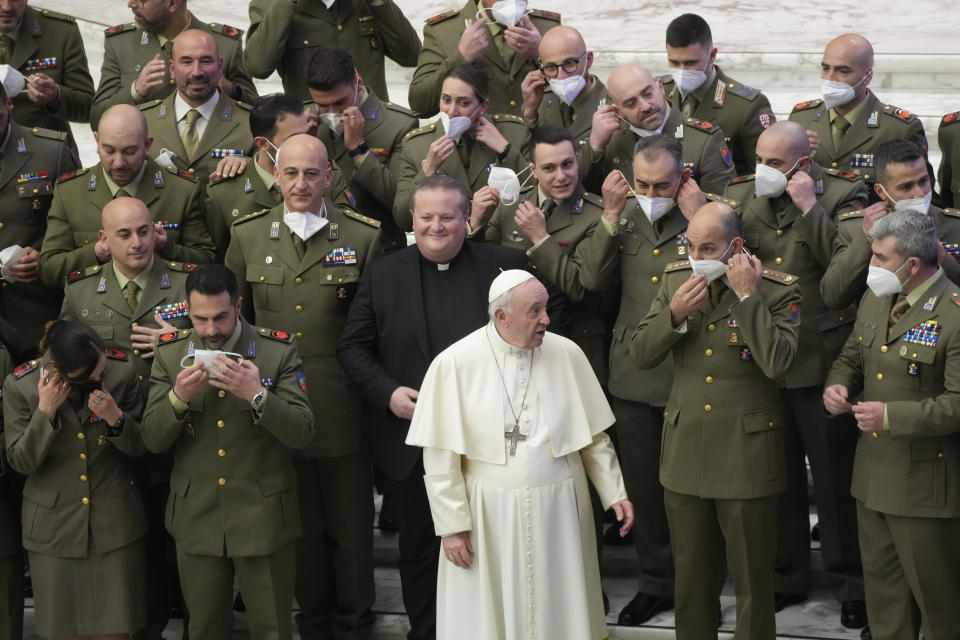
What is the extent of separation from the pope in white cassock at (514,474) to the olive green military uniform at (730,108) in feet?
6.90

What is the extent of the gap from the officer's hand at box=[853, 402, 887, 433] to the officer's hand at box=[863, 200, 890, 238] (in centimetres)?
83

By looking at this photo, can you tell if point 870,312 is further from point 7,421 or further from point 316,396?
point 7,421

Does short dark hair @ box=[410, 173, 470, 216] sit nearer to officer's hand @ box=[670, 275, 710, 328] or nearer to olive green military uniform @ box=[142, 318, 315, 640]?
olive green military uniform @ box=[142, 318, 315, 640]

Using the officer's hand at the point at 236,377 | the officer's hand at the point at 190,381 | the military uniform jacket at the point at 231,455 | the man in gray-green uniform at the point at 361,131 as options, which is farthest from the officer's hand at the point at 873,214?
the officer's hand at the point at 190,381

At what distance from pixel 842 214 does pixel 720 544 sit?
5.06 feet

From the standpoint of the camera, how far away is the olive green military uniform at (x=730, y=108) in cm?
763

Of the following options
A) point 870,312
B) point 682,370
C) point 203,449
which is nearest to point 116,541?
point 203,449

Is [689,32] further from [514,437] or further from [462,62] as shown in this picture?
[514,437]

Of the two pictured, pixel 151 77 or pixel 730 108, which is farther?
pixel 151 77

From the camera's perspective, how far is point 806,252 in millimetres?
6797

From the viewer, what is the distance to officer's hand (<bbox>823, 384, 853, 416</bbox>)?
20.2ft

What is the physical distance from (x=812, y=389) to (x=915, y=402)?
95 cm

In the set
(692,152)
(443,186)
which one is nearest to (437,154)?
(443,186)

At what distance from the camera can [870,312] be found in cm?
621
